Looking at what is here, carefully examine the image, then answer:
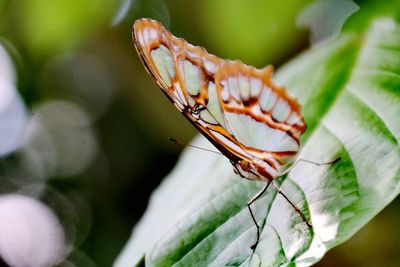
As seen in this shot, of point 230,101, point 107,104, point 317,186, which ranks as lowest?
point 107,104

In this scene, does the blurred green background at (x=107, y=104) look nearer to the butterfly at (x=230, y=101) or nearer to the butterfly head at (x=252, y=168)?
the butterfly at (x=230, y=101)

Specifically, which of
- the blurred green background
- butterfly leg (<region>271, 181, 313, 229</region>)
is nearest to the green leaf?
butterfly leg (<region>271, 181, 313, 229</region>)

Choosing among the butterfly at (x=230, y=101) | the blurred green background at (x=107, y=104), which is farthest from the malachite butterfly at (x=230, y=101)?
the blurred green background at (x=107, y=104)

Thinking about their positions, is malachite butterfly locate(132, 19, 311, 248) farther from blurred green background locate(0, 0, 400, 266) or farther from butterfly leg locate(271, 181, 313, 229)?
blurred green background locate(0, 0, 400, 266)

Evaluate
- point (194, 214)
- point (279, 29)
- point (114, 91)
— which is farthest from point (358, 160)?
point (114, 91)

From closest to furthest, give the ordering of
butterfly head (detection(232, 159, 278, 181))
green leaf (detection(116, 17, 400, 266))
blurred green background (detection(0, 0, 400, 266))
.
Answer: green leaf (detection(116, 17, 400, 266)), butterfly head (detection(232, 159, 278, 181)), blurred green background (detection(0, 0, 400, 266))

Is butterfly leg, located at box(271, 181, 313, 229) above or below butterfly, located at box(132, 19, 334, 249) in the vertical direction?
below

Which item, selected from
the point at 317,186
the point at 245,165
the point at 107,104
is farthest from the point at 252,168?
the point at 107,104

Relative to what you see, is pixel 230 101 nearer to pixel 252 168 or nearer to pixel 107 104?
pixel 252 168
